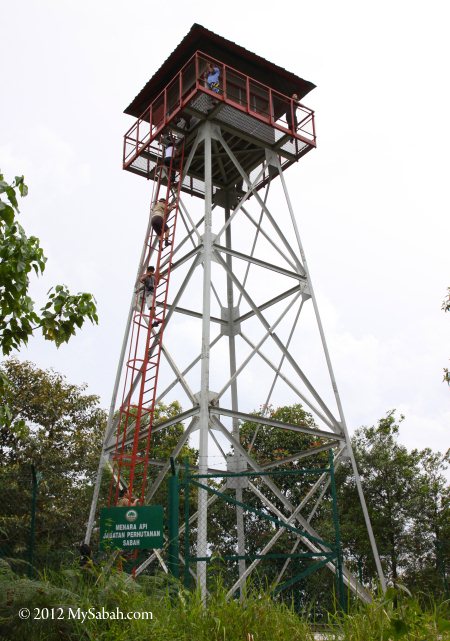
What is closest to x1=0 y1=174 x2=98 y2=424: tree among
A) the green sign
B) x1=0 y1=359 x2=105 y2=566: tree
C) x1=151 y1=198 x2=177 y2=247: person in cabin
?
the green sign

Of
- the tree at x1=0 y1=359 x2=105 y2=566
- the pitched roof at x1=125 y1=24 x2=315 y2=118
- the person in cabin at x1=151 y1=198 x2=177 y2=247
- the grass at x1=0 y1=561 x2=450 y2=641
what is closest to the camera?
the grass at x1=0 y1=561 x2=450 y2=641

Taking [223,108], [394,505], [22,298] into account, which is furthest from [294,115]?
[394,505]

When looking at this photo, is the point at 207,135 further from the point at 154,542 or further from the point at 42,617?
the point at 42,617

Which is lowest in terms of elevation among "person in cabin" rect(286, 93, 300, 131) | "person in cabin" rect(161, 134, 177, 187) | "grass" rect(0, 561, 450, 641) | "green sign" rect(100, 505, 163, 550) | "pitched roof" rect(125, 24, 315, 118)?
"grass" rect(0, 561, 450, 641)

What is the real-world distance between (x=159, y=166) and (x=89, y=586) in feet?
39.4

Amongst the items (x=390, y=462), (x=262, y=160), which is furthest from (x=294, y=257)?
(x=390, y=462)

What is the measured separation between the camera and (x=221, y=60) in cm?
1689

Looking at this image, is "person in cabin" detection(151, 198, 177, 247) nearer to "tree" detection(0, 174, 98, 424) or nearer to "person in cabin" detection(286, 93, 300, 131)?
"person in cabin" detection(286, 93, 300, 131)

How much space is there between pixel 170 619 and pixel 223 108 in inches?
492

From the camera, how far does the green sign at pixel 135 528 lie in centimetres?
920

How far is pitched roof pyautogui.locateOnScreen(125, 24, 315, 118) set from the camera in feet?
54.3

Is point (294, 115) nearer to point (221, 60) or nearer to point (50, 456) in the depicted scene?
point (221, 60)

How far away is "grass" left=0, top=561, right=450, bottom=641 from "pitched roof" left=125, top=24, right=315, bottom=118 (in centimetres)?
1369

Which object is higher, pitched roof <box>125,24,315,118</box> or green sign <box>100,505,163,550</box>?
pitched roof <box>125,24,315,118</box>
